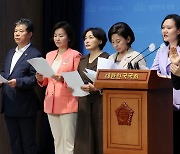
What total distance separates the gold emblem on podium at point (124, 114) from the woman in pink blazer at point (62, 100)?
111 cm

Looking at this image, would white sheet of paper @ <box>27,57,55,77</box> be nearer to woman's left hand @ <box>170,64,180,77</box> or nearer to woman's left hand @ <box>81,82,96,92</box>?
woman's left hand @ <box>81,82,96,92</box>

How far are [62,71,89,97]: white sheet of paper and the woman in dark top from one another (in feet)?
0.21

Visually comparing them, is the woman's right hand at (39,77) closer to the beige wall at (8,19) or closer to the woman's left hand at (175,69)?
the beige wall at (8,19)

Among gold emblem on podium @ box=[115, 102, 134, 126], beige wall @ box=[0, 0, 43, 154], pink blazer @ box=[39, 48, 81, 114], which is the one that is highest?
beige wall @ box=[0, 0, 43, 154]

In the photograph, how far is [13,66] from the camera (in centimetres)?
399

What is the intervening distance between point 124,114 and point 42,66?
3.41ft

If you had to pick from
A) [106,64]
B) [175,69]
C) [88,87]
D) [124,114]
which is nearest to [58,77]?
[88,87]

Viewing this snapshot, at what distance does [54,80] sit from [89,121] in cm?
47

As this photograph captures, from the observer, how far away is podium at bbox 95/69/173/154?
2701 mm

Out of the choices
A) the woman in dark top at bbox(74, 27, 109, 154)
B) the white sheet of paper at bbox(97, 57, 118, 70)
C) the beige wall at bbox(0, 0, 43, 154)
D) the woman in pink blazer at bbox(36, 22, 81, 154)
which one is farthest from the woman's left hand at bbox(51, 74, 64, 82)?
the beige wall at bbox(0, 0, 43, 154)

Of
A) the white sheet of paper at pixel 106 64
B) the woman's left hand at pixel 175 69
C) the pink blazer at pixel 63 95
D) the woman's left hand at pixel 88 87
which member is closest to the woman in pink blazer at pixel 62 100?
the pink blazer at pixel 63 95

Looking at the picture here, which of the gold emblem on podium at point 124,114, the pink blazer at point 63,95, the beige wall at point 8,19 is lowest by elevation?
the gold emblem on podium at point 124,114

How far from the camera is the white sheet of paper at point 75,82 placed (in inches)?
138

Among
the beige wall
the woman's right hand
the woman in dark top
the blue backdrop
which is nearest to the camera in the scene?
the woman in dark top
